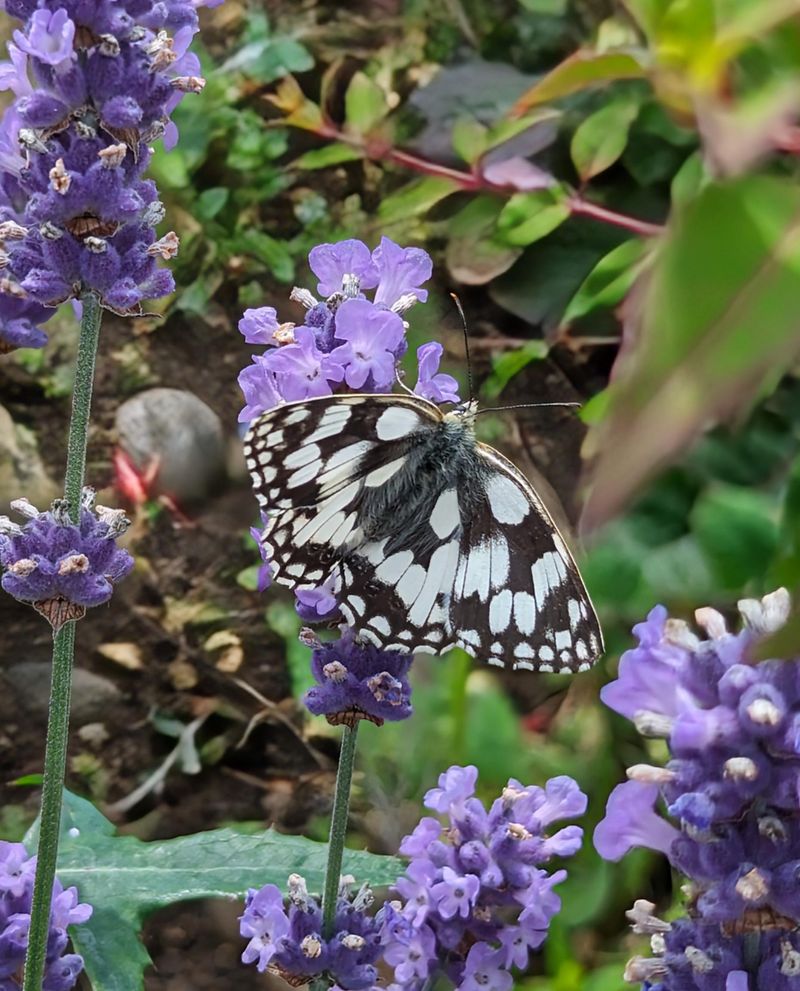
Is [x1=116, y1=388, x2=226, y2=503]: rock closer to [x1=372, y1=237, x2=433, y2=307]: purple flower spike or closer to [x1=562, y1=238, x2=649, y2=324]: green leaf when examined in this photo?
[x1=562, y1=238, x2=649, y2=324]: green leaf

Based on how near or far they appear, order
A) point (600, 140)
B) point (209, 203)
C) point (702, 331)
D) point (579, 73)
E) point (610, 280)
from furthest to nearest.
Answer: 1. point (209, 203)
2. point (600, 140)
3. point (610, 280)
4. point (579, 73)
5. point (702, 331)

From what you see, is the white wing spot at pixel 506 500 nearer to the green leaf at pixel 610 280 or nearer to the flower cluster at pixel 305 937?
the flower cluster at pixel 305 937

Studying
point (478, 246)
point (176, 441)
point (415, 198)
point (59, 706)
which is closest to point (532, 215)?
point (478, 246)

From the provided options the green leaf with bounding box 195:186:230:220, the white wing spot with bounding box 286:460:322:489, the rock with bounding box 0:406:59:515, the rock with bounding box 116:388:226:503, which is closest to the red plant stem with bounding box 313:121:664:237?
the green leaf with bounding box 195:186:230:220

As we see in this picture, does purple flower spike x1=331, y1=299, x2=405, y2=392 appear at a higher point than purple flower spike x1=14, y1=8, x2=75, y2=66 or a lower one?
lower

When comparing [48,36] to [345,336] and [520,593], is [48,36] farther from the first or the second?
[520,593]

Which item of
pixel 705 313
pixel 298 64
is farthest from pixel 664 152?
pixel 705 313

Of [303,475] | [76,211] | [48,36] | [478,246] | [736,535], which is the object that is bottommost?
[736,535]

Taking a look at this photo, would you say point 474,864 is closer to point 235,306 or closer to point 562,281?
point 562,281
